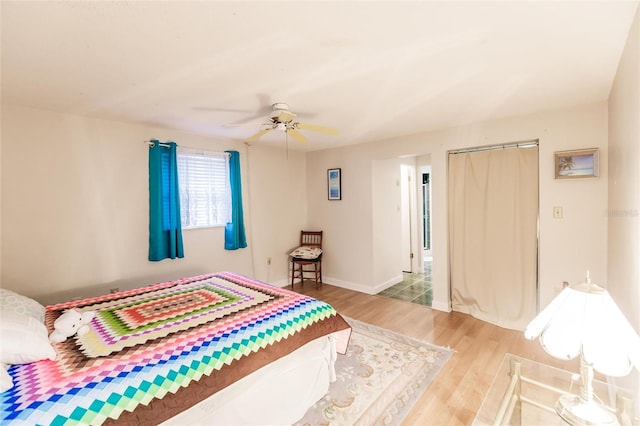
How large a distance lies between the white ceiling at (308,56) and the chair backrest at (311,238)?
8.22 ft

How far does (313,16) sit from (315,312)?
1.84 meters

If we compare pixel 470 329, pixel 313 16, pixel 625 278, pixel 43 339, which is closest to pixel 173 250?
pixel 43 339

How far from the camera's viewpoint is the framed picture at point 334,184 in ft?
15.5

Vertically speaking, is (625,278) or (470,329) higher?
(625,278)

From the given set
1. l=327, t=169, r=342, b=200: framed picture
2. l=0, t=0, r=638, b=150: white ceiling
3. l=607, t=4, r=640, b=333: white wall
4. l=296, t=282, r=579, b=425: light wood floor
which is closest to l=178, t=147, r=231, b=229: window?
l=0, t=0, r=638, b=150: white ceiling

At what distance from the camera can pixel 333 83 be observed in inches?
87.5

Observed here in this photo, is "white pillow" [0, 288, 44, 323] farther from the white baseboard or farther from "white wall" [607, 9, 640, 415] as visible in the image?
the white baseboard

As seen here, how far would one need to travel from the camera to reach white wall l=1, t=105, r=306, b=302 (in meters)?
2.61

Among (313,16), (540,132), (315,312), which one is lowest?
(315,312)

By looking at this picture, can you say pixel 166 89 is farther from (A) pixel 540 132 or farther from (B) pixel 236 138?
(A) pixel 540 132

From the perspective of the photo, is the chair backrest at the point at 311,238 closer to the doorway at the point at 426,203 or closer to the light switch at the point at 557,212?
the doorway at the point at 426,203

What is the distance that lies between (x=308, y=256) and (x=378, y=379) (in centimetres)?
254

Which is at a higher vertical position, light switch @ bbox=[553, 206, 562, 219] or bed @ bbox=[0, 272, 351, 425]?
light switch @ bbox=[553, 206, 562, 219]

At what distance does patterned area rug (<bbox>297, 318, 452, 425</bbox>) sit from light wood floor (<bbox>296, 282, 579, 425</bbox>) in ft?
0.31
